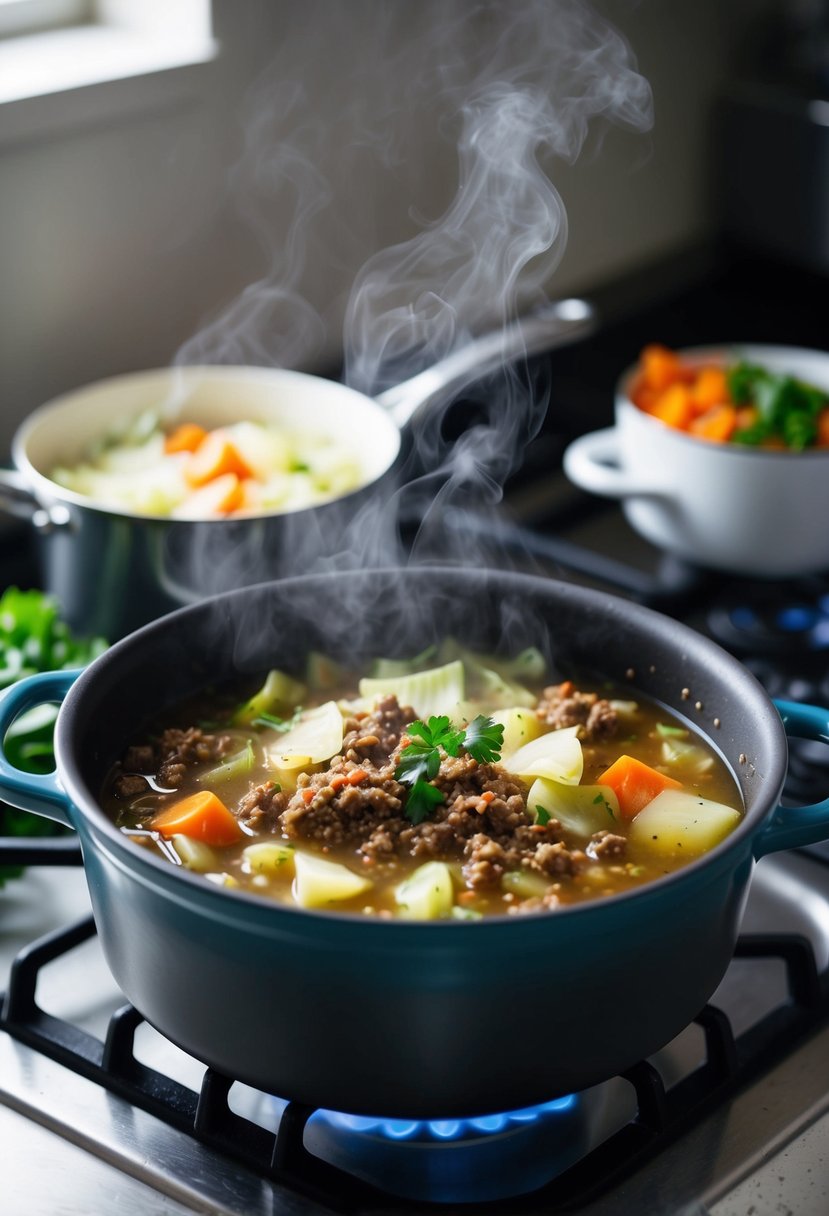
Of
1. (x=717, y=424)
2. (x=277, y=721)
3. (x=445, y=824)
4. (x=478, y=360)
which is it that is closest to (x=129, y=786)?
(x=277, y=721)

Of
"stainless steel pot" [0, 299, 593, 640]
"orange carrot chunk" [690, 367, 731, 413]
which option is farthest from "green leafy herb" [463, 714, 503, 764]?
"orange carrot chunk" [690, 367, 731, 413]

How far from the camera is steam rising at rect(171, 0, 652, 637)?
2.10 meters

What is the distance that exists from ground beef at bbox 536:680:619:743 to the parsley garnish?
13 centimetres

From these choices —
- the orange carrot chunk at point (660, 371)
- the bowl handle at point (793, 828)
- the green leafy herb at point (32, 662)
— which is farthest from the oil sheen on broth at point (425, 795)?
the orange carrot chunk at point (660, 371)

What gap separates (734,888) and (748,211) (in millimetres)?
2055

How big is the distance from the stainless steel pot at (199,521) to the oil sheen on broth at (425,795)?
0.25 metres

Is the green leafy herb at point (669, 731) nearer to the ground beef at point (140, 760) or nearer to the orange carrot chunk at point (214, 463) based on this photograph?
the ground beef at point (140, 760)

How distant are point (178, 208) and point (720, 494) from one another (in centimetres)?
85

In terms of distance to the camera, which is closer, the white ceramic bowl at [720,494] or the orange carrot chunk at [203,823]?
the orange carrot chunk at [203,823]

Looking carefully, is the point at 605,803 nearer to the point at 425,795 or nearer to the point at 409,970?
the point at 425,795

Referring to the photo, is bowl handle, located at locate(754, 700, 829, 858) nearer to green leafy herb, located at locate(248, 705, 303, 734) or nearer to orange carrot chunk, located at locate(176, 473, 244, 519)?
green leafy herb, located at locate(248, 705, 303, 734)

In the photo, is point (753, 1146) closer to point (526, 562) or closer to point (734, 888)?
point (734, 888)

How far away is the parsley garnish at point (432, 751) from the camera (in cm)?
114

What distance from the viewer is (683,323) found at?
2695 mm
